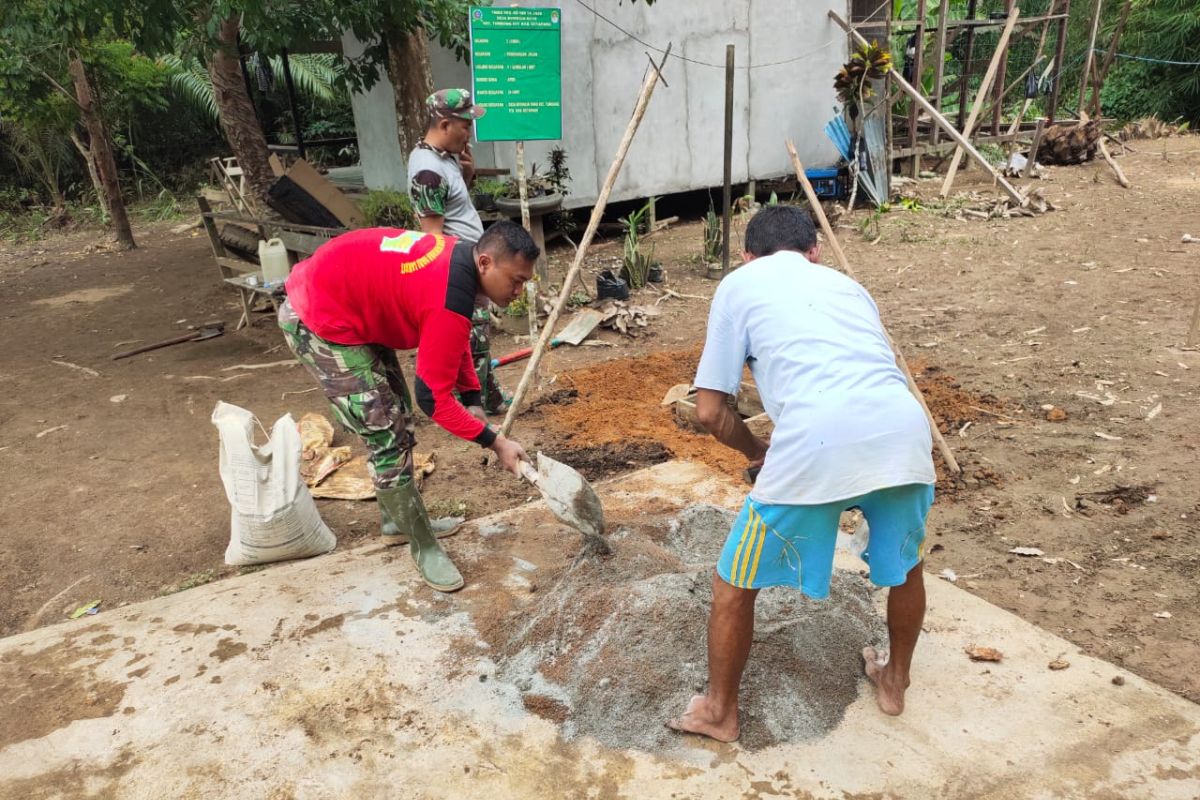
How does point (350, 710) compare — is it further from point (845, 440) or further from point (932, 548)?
point (932, 548)

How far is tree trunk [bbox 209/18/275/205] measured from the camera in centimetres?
750

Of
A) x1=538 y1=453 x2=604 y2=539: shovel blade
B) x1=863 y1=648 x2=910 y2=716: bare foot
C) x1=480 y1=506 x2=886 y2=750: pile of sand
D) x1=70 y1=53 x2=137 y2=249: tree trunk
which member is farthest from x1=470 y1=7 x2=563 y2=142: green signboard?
x1=70 y1=53 x2=137 y2=249: tree trunk

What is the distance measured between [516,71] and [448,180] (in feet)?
5.96

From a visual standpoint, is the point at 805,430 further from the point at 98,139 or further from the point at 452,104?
the point at 98,139

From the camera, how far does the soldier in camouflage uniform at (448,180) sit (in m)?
4.34

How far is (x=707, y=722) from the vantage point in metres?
2.15

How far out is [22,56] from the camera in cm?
855

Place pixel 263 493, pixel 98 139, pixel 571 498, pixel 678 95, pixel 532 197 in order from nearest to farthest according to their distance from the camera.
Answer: pixel 571 498 < pixel 263 493 < pixel 532 197 < pixel 678 95 < pixel 98 139

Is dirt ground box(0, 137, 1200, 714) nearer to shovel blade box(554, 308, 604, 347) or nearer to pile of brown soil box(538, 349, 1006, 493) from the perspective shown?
pile of brown soil box(538, 349, 1006, 493)

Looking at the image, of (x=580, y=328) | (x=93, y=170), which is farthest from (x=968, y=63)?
(x=93, y=170)

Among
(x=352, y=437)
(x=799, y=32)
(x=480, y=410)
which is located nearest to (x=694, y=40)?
(x=799, y=32)

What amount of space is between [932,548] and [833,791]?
5.16 ft

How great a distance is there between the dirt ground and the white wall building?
131 cm

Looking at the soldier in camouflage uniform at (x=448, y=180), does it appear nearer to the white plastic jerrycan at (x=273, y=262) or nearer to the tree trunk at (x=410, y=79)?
the tree trunk at (x=410, y=79)
